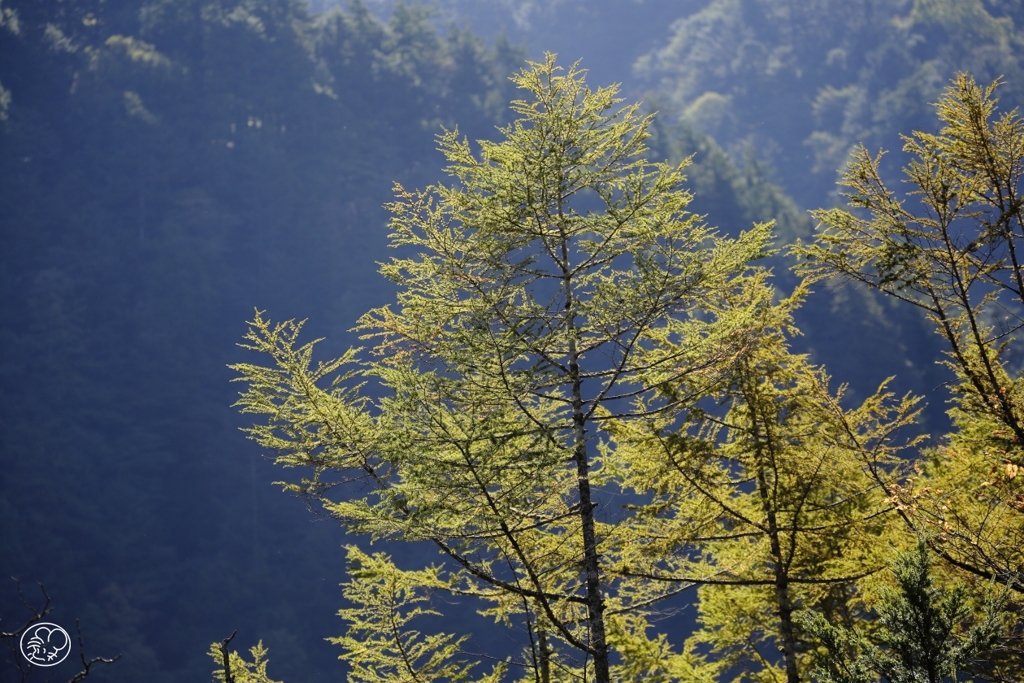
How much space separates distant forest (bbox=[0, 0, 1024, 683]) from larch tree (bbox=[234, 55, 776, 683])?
164 feet

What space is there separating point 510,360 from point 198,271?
3204 inches

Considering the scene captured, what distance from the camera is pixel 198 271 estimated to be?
265ft

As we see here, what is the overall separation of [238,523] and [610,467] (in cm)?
6549

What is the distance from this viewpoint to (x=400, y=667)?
6867mm

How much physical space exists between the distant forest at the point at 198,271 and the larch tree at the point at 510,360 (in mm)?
50134

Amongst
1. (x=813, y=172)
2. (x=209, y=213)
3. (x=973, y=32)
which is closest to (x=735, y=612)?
(x=209, y=213)

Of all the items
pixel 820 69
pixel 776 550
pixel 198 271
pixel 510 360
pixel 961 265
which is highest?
pixel 820 69

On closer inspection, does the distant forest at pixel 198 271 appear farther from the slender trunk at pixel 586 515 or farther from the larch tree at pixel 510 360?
the slender trunk at pixel 586 515

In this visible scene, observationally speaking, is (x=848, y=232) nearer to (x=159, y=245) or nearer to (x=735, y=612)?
(x=735, y=612)

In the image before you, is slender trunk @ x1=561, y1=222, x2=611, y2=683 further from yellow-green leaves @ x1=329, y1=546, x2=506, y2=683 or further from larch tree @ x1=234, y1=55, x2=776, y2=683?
yellow-green leaves @ x1=329, y1=546, x2=506, y2=683

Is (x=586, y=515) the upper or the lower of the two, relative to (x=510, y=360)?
lower
